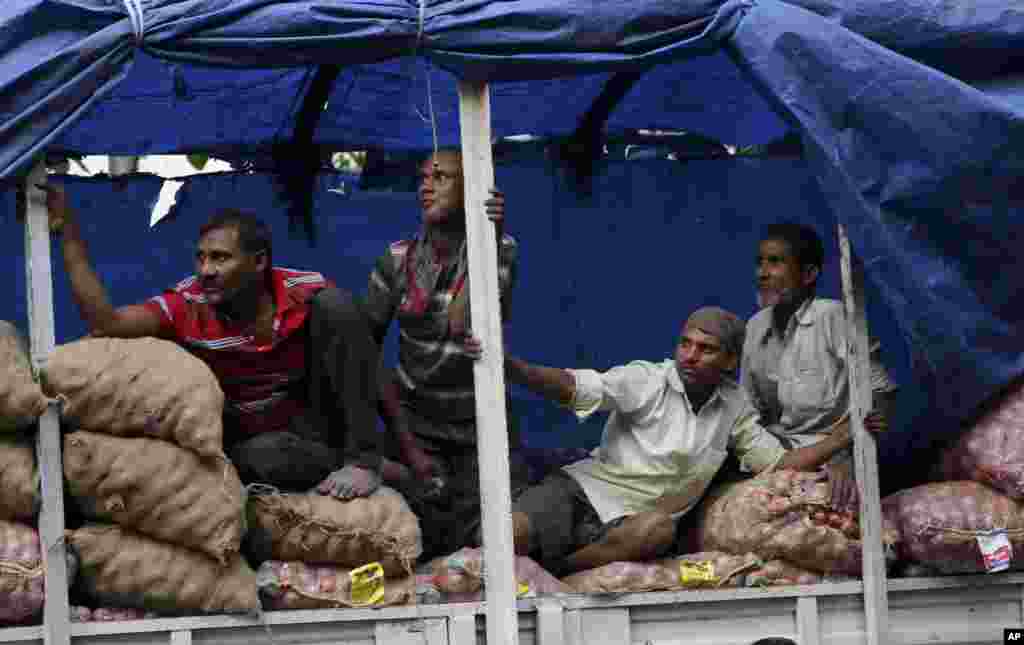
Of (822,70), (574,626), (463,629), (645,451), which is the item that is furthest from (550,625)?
(822,70)

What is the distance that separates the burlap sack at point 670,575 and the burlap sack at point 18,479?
1689mm

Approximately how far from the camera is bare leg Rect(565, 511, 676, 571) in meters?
5.73

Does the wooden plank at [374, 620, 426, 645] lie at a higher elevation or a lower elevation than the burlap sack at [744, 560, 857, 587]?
lower

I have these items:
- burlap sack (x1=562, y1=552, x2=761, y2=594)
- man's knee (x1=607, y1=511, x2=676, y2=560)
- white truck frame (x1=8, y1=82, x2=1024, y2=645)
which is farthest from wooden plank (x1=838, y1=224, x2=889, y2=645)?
man's knee (x1=607, y1=511, x2=676, y2=560)

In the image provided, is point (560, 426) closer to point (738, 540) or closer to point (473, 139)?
point (738, 540)

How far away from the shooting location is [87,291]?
17.1ft

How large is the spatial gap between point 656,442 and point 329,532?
122cm

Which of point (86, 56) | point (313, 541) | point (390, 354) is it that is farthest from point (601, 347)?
point (86, 56)

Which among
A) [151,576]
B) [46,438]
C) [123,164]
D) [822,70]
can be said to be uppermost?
[123,164]

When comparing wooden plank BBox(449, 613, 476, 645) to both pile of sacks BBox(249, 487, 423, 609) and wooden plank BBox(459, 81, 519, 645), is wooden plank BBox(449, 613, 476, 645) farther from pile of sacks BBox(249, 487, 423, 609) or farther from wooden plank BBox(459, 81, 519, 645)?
pile of sacks BBox(249, 487, 423, 609)

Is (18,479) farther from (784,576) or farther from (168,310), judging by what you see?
(784,576)

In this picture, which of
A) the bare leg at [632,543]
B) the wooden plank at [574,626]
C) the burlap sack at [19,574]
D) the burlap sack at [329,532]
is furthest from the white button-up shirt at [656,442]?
the burlap sack at [19,574]

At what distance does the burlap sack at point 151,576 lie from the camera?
5094mm

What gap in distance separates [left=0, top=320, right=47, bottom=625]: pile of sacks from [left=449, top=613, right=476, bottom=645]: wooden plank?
3.93ft
